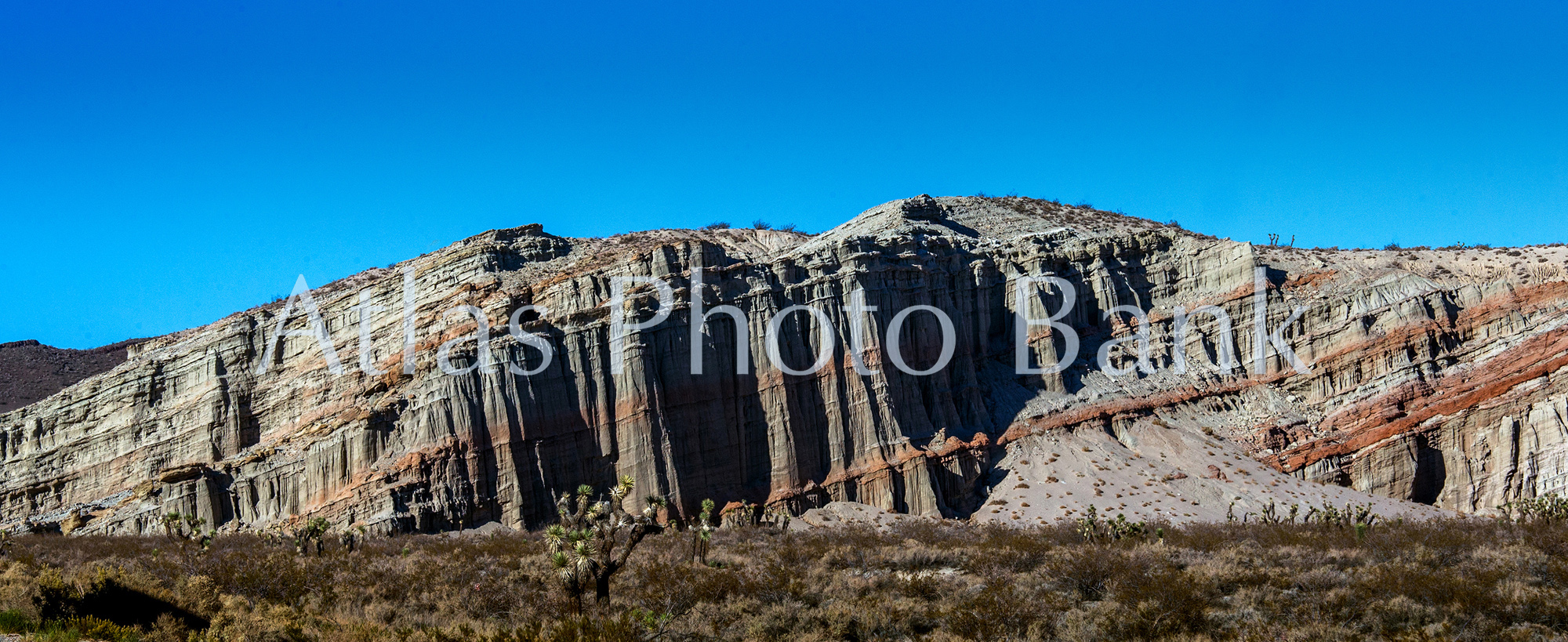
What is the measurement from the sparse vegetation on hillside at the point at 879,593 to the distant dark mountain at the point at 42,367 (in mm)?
63274

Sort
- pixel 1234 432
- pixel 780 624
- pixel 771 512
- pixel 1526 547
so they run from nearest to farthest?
pixel 780 624 < pixel 1526 547 < pixel 771 512 < pixel 1234 432

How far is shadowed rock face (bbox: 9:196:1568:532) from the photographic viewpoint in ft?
171

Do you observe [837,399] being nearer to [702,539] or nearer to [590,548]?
[702,539]

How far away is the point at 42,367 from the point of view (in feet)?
322

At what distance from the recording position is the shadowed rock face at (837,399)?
2055 inches

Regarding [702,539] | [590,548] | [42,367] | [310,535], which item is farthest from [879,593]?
[42,367]

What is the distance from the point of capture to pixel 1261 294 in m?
62.3

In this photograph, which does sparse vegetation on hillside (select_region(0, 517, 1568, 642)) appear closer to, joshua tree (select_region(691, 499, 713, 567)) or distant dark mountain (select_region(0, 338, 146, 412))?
joshua tree (select_region(691, 499, 713, 567))

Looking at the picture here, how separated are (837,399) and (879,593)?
26551mm

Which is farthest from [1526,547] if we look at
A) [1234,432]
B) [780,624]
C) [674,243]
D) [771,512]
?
[674,243]

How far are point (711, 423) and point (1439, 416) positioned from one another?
34717mm

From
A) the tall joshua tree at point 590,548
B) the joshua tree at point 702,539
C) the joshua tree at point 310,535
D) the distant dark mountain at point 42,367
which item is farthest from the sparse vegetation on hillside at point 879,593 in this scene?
the distant dark mountain at point 42,367

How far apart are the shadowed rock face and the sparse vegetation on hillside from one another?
39.6 feet

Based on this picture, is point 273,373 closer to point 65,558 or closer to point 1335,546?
point 65,558
